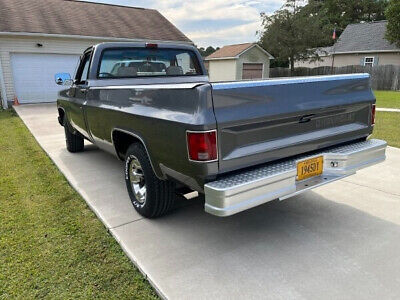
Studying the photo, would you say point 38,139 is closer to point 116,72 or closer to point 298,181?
point 116,72

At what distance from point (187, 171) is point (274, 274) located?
1079 millimetres

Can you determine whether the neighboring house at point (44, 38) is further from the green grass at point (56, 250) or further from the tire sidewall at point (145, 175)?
the tire sidewall at point (145, 175)

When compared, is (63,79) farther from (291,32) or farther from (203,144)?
(291,32)

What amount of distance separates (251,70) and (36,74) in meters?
20.2

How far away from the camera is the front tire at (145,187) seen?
11.0 feet

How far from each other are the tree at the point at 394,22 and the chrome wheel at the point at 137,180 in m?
28.4

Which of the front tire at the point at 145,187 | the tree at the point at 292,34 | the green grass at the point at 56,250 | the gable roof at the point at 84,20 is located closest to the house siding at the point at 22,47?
the gable roof at the point at 84,20

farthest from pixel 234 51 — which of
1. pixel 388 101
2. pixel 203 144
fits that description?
pixel 203 144

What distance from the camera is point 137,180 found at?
3730 mm

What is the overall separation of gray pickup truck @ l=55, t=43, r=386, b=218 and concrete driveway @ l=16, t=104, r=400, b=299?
0.42m

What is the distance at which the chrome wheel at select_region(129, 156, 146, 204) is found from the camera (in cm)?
363

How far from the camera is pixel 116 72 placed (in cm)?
470

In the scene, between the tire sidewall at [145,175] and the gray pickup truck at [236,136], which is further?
the tire sidewall at [145,175]

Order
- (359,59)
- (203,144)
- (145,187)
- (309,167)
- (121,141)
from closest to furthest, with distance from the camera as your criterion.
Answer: (203,144) → (309,167) → (145,187) → (121,141) → (359,59)
